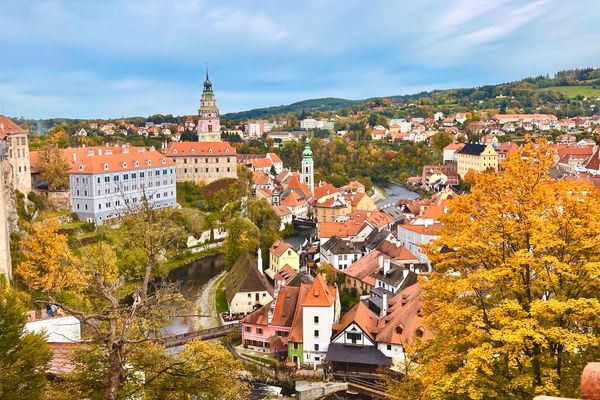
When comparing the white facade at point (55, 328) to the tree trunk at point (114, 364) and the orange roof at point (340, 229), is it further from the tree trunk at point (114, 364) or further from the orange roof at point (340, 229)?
the orange roof at point (340, 229)

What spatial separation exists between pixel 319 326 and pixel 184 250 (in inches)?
867

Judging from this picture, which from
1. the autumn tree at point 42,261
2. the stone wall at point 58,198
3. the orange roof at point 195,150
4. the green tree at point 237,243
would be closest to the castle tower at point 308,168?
the orange roof at point 195,150

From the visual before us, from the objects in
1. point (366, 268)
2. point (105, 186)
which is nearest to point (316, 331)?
point (366, 268)

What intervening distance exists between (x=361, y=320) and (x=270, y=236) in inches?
714

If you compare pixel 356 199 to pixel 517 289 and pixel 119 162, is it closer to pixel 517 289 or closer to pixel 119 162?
pixel 119 162

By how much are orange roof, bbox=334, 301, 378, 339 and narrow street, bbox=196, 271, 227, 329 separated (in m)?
6.63

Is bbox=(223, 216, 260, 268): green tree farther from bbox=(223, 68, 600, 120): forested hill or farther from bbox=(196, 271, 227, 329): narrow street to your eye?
bbox=(223, 68, 600, 120): forested hill

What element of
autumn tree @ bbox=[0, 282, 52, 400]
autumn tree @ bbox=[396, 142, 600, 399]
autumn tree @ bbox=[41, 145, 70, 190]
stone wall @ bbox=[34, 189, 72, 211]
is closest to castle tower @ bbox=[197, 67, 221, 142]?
autumn tree @ bbox=[41, 145, 70, 190]

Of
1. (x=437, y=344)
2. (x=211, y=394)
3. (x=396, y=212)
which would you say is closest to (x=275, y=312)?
(x=211, y=394)

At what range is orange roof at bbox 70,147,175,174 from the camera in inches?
1666

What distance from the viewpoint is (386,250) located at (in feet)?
107

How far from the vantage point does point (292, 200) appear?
54406 millimetres

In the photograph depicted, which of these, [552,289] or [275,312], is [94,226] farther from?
[552,289]

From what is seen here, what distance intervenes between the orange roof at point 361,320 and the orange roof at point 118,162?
27210mm
